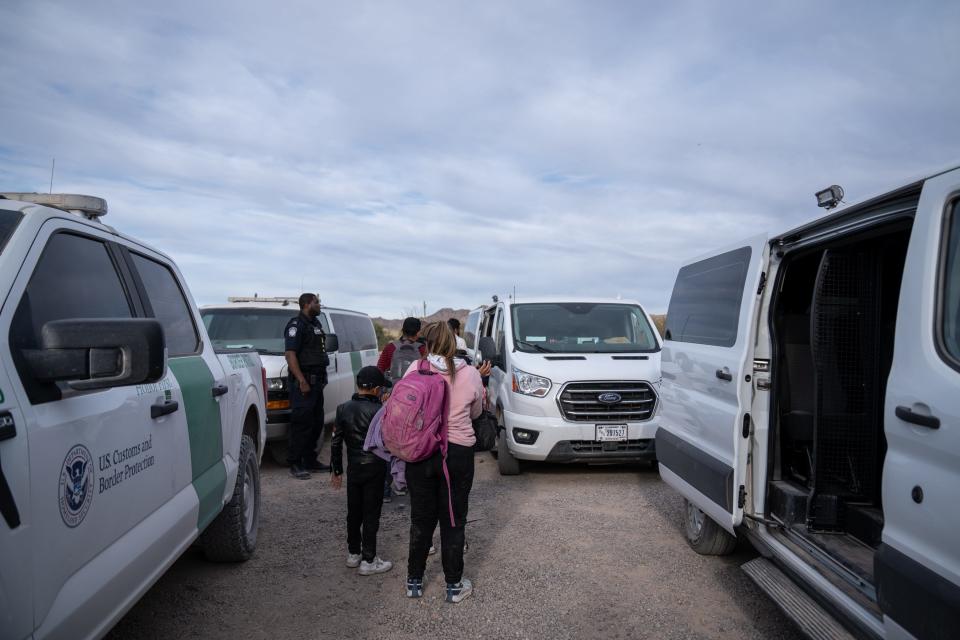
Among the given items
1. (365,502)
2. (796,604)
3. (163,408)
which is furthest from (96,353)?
(796,604)

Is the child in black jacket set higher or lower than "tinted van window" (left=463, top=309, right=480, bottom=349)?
lower

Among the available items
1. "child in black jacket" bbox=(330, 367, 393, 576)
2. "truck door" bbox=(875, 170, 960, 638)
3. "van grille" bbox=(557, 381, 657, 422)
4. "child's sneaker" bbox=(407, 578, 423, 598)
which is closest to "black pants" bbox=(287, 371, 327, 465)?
"van grille" bbox=(557, 381, 657, 422)

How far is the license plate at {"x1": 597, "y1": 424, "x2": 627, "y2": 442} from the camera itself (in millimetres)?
7285

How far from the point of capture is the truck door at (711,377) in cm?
405

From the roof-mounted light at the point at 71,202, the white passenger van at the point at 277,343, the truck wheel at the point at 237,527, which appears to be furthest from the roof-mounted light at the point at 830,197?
the white passenger van at the point at 277,343

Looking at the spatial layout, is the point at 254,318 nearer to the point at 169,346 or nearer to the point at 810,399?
the point at 169,346

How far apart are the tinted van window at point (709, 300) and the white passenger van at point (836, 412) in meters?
0.02

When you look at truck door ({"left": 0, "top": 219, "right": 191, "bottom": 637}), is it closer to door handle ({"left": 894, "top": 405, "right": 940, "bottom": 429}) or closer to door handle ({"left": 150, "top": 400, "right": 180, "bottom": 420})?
door handle ({"left": 150, "top": 400, "right": 180, "bottom": 420})

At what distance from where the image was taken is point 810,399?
175 inches

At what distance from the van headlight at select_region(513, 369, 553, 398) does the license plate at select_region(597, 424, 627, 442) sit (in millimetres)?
674

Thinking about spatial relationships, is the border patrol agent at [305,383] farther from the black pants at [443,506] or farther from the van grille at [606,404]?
the black pants at [443,506]

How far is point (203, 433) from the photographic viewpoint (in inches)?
148

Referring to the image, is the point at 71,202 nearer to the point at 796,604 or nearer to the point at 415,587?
the point at 415,587

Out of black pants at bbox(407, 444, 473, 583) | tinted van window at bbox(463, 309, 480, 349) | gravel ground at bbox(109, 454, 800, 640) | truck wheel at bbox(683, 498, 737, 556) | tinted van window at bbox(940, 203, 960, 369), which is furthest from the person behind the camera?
tinted van window at bbox(463, 309, 480, 349)
